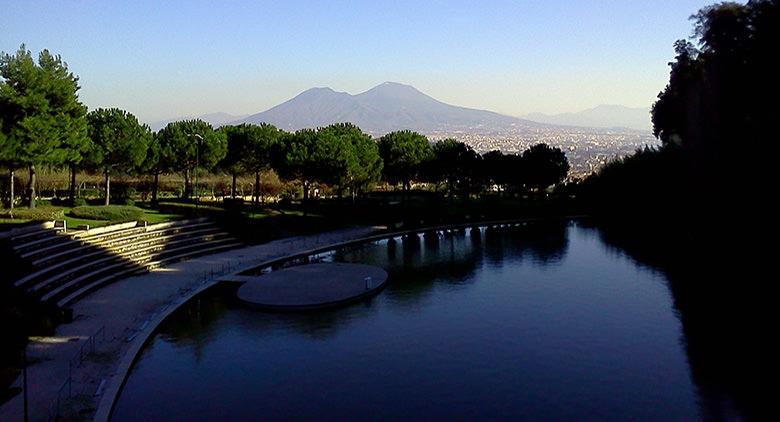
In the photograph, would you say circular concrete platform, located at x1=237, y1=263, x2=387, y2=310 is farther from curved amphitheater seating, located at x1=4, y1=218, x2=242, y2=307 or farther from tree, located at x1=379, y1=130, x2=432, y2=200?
tree, located at x1=379, y1=130, x2=432, y2=200

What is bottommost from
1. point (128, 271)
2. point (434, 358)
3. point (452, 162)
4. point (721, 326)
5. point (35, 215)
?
point (434, 358)

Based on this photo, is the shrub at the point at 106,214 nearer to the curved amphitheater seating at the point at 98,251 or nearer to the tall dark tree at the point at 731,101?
the curved amphitheater seating at the point at 98,251

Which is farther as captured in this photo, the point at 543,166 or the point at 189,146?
the point at 543,166

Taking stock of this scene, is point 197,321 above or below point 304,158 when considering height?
below

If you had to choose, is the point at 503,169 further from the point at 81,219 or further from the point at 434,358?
the point at 434,358

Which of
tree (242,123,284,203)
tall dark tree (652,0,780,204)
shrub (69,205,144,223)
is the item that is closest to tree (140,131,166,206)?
tree (242,123,284,203)

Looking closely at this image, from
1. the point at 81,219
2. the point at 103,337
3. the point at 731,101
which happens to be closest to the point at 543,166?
the point at 731,101

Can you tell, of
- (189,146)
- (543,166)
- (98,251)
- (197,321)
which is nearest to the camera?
(197,321)

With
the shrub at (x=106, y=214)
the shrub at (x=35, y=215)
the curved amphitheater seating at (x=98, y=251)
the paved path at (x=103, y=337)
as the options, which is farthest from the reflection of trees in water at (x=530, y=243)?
the shrub at (x=35, y=215)
